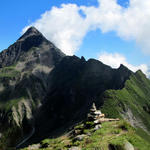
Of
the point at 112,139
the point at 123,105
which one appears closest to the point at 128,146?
the point at 112,139

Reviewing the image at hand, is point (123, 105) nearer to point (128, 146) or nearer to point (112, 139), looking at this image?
point (112, 139)

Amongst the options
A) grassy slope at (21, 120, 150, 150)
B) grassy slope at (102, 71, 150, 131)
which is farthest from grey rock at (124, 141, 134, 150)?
grassy slope at (102, 71, 150, 131)

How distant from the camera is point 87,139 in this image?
104ft

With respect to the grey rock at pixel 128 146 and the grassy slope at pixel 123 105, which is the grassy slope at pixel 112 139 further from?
the grassy slope at pixel 123 105

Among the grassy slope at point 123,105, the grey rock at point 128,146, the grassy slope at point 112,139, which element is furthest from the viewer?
the grassy slope at point 123,105

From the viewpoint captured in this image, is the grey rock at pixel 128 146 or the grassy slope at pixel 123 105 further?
the grassy slope at pixel 123 105

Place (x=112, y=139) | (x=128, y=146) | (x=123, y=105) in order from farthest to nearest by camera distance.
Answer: (x=123, y=105)
(x=112, y=139)
(x=128, y=146)

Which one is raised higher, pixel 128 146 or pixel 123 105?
pixel 123 105

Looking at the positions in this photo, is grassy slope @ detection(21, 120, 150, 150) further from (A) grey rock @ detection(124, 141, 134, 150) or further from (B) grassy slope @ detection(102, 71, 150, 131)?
(B) grassy slope @ detection(102, 71, 150, 131)

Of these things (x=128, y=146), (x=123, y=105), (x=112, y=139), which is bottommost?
(x=128, y=146)

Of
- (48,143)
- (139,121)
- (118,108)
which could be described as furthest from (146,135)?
(48,143)

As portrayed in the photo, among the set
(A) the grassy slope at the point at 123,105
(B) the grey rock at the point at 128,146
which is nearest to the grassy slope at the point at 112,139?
(B) the grey rock at the point at 128,146

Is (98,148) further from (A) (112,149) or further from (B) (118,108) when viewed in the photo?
(B) (118,108)

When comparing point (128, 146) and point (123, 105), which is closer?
point (128, 146)
